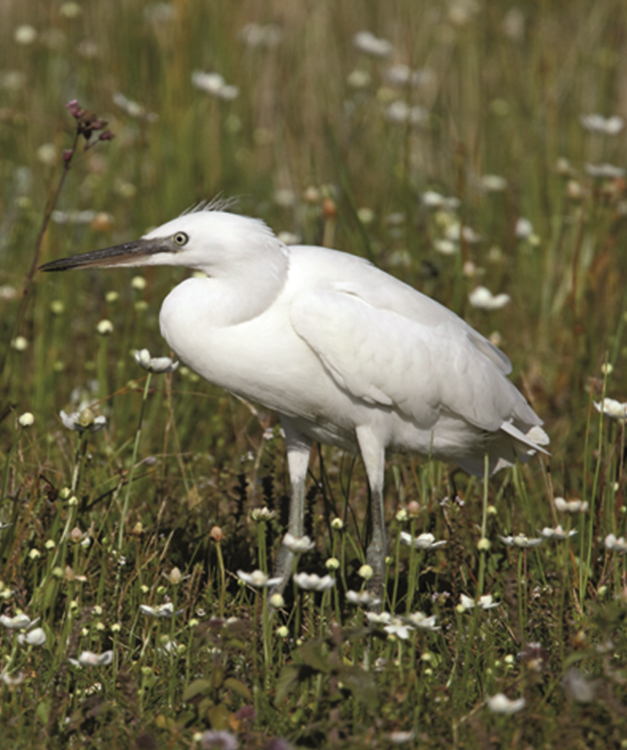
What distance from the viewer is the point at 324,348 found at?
3.30 m

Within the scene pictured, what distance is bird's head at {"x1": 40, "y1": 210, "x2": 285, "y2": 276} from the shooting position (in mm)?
3238

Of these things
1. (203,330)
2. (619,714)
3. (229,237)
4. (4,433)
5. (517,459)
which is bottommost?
(4,433)

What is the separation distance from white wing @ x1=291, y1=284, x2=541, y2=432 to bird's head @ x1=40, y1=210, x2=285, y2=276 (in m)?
0.24

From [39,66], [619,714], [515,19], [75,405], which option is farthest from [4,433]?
[515,19]

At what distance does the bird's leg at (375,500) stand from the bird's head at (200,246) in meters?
0.73

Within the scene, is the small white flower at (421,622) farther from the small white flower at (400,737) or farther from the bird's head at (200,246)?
the bird's head at (200,246)

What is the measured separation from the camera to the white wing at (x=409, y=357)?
3289mm

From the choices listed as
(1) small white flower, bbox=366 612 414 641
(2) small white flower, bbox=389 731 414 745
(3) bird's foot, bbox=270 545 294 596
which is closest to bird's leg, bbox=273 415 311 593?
(3) bird's foot, bbox=270 545 294 596

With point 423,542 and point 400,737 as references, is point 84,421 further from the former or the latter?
point 400,737

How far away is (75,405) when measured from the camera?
4680mm

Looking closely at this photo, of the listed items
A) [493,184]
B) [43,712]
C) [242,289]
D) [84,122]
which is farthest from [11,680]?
[493,184]

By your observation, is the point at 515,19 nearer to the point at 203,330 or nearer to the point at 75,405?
the point at 75,405

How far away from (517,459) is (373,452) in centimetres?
61

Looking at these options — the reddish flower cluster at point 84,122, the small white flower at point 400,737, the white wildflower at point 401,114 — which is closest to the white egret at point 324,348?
the reddish flower cluster at point 84,122
